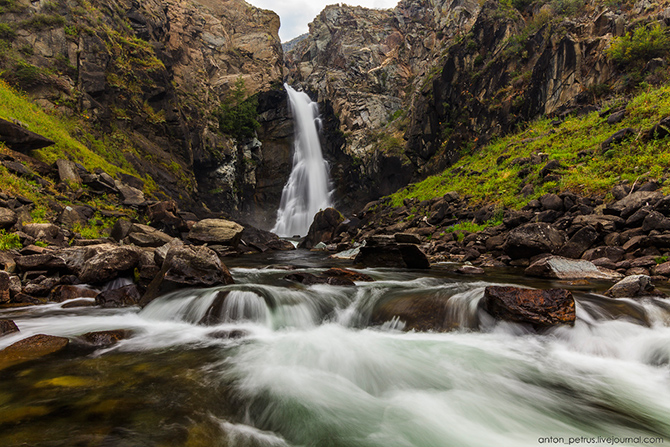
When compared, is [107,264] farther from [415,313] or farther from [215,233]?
[215,233]

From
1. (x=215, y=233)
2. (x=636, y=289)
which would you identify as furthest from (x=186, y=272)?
(x=215, y=233)

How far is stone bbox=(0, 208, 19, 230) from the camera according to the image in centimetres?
780

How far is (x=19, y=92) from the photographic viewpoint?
16891 mm

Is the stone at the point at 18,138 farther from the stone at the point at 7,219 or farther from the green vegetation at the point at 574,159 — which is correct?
the green vegetation at the point at 574,159

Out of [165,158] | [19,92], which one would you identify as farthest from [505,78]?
[19,92]

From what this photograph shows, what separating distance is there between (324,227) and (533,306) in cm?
2020

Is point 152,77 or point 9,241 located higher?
point 152,77

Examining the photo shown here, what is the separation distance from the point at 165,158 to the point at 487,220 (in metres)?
24.6

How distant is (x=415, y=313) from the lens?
582 centimetres

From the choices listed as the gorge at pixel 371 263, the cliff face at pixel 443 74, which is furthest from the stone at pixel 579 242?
the cliff face at pixel 443 74

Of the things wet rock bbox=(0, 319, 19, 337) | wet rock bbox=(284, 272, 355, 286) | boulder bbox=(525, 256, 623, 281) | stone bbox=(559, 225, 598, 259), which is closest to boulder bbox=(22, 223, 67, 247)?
wet rock bbox=(0, 319, 19, 337)

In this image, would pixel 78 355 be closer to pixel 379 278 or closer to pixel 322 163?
pixel 379 278

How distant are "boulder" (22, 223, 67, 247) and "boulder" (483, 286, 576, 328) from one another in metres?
11.3

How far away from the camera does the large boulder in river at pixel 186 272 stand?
703cm
